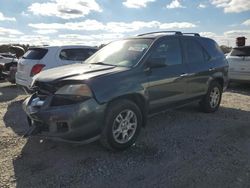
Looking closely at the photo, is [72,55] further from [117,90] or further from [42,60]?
[117,90]

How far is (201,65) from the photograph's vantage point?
7273 millimetres

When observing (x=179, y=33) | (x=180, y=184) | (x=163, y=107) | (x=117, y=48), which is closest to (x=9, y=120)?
(x=117, y=48)

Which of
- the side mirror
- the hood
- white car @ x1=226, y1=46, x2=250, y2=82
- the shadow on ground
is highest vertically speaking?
the side mirror

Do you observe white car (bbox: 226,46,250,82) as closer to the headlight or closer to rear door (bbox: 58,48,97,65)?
rear door (bbox: 58,48,97,65)

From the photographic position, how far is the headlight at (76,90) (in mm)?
4715

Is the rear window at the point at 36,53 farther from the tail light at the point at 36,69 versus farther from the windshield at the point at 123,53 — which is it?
the windshield at the point at 123,53

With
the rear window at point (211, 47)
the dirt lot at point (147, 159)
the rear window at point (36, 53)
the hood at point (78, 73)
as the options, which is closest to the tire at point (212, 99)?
the rear window at point (211, 47)

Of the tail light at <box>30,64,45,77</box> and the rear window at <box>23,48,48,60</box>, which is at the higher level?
the rear window at <box>23,48,48,60</box>

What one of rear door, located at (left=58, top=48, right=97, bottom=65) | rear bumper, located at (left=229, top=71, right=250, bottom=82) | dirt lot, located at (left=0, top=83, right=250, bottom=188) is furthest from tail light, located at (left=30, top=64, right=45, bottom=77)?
rear bumper, located at (left=229, top=71, right=250, bottom=82)

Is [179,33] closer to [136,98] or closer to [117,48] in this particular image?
[117,48]

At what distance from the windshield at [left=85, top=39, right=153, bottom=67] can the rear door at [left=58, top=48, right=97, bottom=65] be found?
2.83 metres

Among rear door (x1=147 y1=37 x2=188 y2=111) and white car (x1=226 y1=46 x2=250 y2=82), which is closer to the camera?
rear door (x1=147 y1=37 x2=188 y2=111)

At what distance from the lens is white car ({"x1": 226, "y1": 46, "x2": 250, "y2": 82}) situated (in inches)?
473

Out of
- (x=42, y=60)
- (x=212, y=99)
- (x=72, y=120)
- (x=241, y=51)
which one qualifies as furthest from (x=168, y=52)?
(x=241, y=51)
